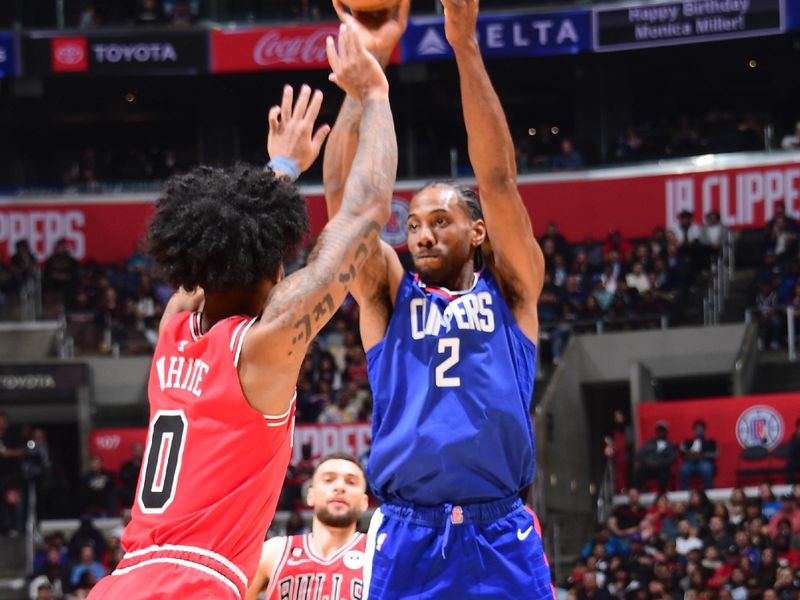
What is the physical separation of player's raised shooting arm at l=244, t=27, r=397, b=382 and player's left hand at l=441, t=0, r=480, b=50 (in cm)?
67

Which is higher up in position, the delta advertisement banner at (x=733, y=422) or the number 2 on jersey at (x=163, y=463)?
the number 2 on jersey at (x=163, y=463)

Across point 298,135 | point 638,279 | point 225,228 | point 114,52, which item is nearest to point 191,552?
point 225,228

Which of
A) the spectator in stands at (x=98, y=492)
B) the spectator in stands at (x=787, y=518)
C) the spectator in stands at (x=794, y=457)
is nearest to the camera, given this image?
the spectator in stands at (x=787, y=518)

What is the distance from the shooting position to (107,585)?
4172mm

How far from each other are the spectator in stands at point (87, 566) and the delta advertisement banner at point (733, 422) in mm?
7488

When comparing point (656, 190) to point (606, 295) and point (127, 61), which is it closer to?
point (606, 295)

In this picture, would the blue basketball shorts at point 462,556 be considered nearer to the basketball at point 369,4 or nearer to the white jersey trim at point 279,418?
the white jersey trim at point 279,418

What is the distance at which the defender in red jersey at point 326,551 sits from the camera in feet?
25.8

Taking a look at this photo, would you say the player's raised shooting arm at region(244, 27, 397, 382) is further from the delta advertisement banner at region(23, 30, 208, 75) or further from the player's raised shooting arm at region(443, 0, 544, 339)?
the delta advertisement banner at region(23, 30, 208, 75)

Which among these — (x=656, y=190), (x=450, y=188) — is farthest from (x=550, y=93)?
(x=450, y=188)

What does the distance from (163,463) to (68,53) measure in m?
24.9

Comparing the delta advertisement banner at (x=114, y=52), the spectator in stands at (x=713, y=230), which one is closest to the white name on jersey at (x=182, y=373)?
the spectator in stands at (x=713, y=230)

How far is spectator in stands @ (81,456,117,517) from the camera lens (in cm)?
1955

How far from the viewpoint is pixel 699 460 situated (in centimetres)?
1888
